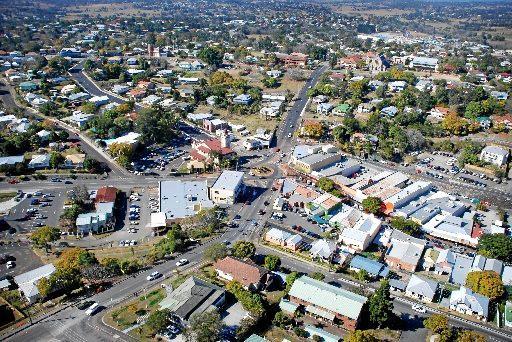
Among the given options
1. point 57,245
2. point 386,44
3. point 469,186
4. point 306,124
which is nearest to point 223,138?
point 306,124

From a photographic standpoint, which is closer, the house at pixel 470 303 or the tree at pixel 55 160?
the house at pixel 470 303

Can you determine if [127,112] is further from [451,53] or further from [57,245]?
[451,53]

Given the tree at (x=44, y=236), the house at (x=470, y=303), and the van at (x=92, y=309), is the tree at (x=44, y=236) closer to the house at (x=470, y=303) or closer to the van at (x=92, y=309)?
the van at (x=92, y=309)

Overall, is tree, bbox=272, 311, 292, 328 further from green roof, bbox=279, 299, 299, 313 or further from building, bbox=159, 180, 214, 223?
building, bbox=159, 180, 214, 223

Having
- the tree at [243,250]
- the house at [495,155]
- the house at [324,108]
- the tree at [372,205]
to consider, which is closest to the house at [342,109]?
the house at [324,108]

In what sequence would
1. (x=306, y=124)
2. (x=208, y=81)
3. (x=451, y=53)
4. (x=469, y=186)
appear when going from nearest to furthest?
1. (x=469, y=186)
2. (x=306, y=124)
3. (x=208, y=81)
4. (x=451, y=53)

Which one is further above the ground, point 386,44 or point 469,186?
point 386,44
